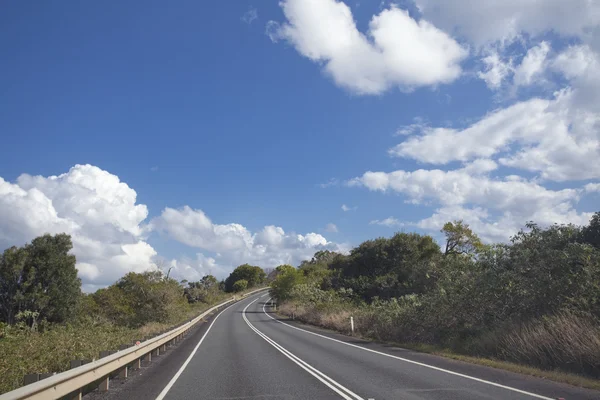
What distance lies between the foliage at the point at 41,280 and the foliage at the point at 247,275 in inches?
3777

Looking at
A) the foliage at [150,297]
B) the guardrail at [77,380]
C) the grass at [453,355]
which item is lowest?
the grass at [453,355]

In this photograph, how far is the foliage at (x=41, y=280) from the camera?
33938mm

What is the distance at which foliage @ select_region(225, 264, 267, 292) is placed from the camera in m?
135

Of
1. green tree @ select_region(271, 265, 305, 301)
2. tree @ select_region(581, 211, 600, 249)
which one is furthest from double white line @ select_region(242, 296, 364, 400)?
green tree @ select_region(271, 265, 305, 301)

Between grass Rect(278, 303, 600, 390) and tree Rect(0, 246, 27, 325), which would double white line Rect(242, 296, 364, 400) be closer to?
grass Rect(278, 303, 600, 390)

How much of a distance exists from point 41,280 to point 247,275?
10193cm

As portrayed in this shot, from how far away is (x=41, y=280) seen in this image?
3609cm

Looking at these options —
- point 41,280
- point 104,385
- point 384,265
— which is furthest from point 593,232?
point 41,280

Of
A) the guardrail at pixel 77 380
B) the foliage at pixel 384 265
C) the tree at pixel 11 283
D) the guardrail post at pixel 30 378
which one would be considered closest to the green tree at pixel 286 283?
the foliage at pixel 384 265

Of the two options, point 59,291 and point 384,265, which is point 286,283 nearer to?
point 384,265

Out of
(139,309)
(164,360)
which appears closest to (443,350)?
(164,360)

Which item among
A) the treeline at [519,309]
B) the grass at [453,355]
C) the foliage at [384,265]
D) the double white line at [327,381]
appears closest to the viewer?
the double white line at [327,381]

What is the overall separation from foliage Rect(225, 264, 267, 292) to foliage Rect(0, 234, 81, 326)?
315 ft

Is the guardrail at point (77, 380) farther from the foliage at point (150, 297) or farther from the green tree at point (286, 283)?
the green tree at point (286, 283)
